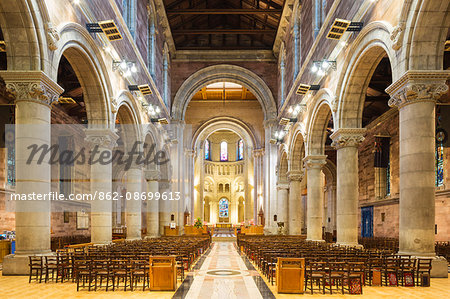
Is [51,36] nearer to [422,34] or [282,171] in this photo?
[422,34]

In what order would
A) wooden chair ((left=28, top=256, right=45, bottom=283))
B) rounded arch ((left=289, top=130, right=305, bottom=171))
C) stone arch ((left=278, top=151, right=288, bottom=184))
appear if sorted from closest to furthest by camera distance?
wooden chair ((left=28, top=256, right=45, bottom=283)), rounded arch ((left=289, top=130, right=305, bottom=171)), stone arch ((left=278, top=151, right=288, bottom=184))

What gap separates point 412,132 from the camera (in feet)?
39.9

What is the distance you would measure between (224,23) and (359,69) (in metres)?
25.0

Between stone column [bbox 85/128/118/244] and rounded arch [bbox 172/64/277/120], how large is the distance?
844 inches

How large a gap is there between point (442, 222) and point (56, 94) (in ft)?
60.6

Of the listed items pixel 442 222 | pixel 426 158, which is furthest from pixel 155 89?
pixel 426 158

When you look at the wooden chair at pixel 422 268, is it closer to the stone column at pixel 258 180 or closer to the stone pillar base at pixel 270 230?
the stone pillar base at pixel 270 230

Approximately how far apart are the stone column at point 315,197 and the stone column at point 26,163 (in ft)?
50.0

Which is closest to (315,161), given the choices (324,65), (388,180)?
(324,65)

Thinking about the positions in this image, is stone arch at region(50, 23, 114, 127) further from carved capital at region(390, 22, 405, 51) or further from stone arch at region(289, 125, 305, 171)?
stone arch at region(289, 125, 305, 171)

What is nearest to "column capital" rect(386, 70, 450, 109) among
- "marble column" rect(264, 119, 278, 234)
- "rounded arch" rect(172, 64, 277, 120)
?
"marble column" rect(264, 119, 278, 234)

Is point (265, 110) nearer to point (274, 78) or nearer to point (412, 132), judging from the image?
point (274, 78)

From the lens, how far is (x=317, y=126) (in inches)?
932

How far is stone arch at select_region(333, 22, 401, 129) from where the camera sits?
45.6 ft
